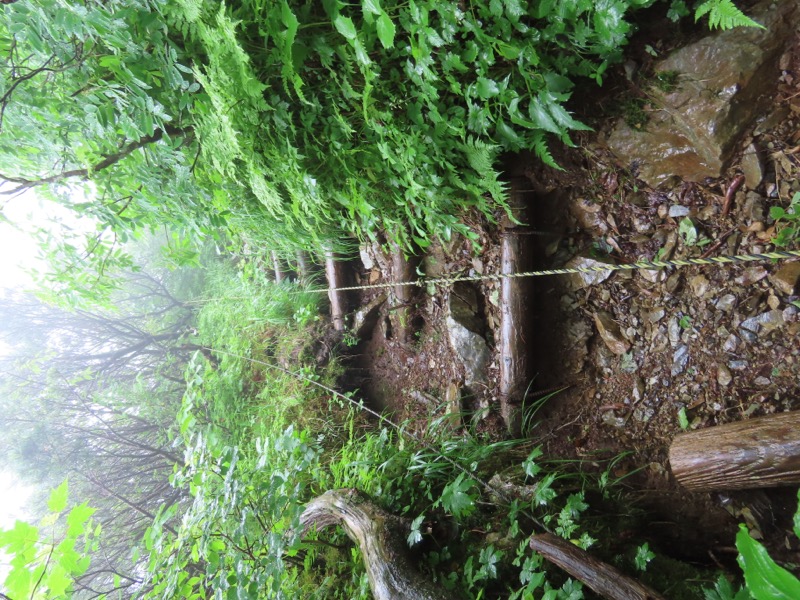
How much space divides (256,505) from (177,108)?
7.47 feet

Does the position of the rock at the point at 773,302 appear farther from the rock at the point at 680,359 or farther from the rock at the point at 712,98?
the rock at the point at 712,98

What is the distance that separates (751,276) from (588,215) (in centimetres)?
78

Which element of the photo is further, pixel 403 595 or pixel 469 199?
pixel 469 199

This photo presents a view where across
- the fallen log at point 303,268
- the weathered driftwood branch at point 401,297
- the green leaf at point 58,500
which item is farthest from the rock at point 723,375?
the fallen log at point 303,268

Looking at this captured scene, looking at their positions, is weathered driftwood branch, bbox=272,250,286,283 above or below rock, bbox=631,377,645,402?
above

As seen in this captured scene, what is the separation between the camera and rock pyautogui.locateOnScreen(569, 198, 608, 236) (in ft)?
7.74

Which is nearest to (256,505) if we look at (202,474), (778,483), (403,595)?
(202,474)

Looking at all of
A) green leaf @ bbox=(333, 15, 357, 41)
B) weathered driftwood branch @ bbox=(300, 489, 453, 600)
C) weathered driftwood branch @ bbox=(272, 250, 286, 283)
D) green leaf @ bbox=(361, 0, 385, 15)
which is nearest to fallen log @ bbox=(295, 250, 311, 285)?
weathered driftwood branch @ bbox=(272, 250, 286, 283)

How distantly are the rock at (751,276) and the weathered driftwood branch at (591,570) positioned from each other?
1.37 meters

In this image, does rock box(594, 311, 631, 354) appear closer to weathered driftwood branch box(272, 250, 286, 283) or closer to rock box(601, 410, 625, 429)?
rock box(601, 410, 625, 429)

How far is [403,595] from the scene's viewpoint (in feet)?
6.61

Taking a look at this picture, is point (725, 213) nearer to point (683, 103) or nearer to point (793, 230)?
point (793, 230)

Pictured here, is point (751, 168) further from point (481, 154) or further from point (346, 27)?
point (346, 27)

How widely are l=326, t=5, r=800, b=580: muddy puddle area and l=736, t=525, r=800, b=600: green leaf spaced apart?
1.24 metres
